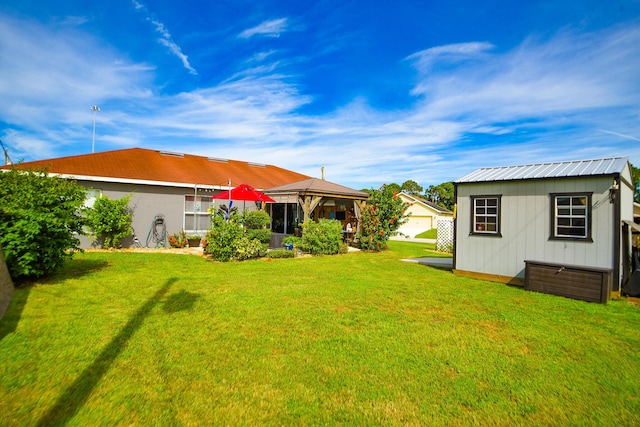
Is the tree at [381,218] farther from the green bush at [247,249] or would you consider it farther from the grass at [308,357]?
the grass at [308,357]

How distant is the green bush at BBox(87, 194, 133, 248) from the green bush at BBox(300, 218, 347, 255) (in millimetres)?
7261

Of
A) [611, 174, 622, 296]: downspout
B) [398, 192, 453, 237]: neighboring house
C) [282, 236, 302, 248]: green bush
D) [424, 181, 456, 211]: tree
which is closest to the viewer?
[611, 174, 622, 296]: downspout

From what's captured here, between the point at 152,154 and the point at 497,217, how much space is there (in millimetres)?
A: 17094

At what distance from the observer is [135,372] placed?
123 inches

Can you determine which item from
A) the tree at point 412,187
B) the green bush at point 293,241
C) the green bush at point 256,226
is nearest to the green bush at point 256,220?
the green bush at point 256,226

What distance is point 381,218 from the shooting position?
14.4 m

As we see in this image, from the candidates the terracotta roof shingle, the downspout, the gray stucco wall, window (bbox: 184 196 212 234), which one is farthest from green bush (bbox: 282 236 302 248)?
the downspout

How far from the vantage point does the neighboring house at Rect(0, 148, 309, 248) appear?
11742 mm

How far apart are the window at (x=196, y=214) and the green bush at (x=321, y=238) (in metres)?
4.91

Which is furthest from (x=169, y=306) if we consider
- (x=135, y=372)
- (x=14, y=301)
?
(x=14, y=301)

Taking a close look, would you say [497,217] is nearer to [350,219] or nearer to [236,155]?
[350,219]

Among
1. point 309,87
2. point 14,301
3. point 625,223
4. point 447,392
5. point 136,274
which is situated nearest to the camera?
point 447,392

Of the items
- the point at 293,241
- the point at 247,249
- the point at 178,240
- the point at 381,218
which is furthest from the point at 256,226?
the point at 381,218

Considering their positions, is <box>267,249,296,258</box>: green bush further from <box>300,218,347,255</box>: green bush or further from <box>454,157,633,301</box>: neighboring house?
<box>454,157,633,301</box>: neighboring house
